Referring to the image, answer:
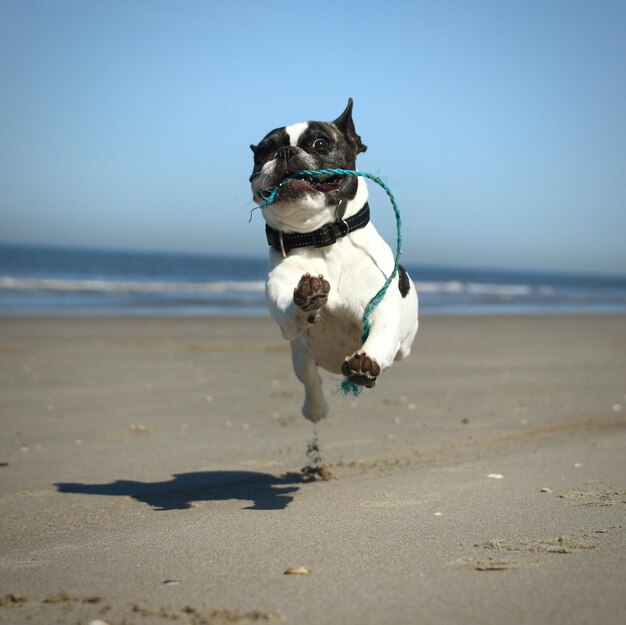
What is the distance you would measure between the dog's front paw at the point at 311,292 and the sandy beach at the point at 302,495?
3.71ft

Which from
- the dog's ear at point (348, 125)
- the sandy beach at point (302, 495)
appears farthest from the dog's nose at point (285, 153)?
the sandy beach at point (302, 495)

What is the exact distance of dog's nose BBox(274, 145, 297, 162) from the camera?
4605 mm

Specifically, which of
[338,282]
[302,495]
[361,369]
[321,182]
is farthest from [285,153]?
[302,495]

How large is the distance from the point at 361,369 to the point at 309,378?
1608 millimetres

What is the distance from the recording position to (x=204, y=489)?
18.5ft

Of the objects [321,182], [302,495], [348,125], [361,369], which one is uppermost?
[348,125]

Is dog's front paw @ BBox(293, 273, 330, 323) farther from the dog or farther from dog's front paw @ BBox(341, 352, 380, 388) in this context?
dog's front paw @ BBox(341, 352, 380, 388)

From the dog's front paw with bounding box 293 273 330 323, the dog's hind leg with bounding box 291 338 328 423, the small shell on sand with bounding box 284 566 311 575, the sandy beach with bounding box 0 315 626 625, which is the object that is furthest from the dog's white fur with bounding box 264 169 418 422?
the small shell on sand with bounding box 284 566 311 575

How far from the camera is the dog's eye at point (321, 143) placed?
→ 469 cm

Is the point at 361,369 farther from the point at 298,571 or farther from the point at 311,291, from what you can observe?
the point at 298,571

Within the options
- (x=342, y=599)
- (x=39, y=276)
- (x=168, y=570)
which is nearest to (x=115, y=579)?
(x=168, y=570)

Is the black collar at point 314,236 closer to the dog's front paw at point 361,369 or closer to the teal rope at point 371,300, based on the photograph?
the teal rope at point 371,300

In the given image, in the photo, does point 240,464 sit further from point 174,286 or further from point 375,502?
point 174,286

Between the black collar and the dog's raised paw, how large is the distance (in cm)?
60
